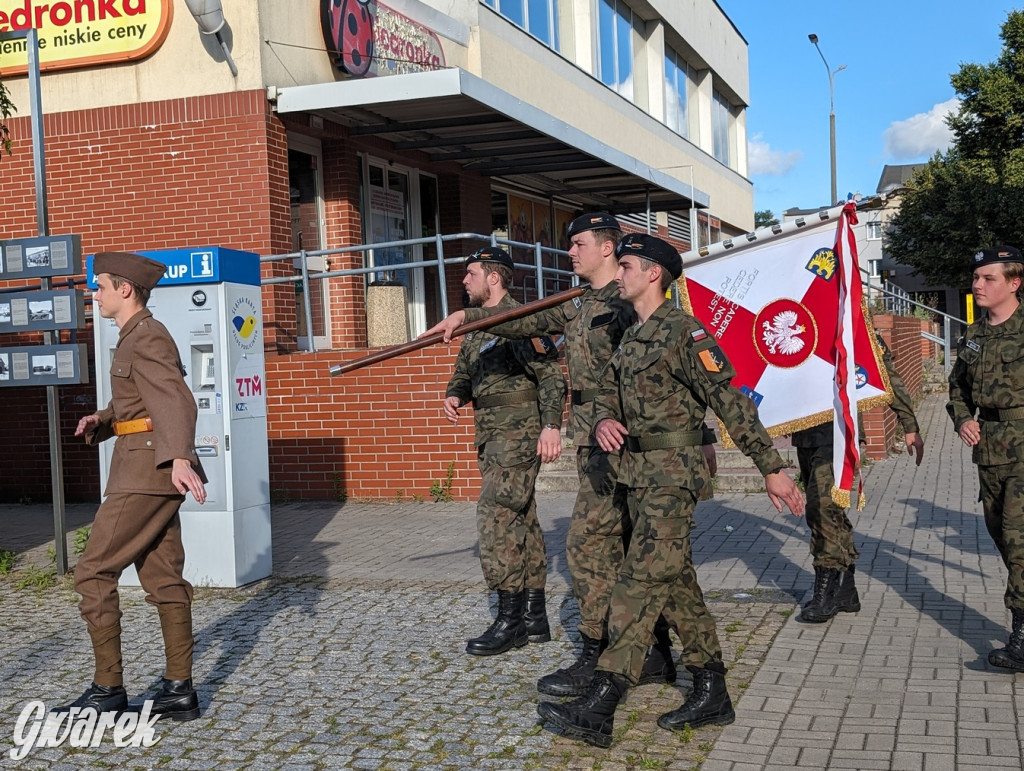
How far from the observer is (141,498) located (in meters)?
4.95

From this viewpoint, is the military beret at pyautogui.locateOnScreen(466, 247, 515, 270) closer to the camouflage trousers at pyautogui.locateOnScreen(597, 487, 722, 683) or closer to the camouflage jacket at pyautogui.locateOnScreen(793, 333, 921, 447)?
the camouflage jacket at pyautogui.locateOnScreen(793, 333, 921, 447)

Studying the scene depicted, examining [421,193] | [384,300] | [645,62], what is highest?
[645,62]

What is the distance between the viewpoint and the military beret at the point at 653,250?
15.3 ft

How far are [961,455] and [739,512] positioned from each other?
489 cm

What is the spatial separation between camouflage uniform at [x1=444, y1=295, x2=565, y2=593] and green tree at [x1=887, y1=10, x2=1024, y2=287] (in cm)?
3241

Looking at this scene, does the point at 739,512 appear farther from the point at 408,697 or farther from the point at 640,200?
the point at 640,200

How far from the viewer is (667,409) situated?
4.55 m

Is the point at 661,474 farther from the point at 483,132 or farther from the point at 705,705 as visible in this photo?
the point at 483,132

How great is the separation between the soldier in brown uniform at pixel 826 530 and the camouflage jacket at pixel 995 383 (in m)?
0.50

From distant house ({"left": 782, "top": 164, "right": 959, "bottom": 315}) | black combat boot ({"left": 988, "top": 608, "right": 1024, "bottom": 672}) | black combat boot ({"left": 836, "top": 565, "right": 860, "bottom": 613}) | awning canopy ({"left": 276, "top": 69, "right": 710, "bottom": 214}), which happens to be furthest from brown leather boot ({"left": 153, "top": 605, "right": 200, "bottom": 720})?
distant house ({"left": 782, "top": 164, "right": 959, "bottom": 315})

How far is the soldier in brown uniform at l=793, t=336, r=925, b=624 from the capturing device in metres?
6.25

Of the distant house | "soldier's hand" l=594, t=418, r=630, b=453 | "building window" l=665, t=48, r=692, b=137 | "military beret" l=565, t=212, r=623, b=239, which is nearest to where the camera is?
"soldier's hand" l=594, t=418, r=630, b=453

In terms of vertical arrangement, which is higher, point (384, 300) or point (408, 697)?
point (384, 300)

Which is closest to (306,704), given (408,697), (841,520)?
(408,697)
